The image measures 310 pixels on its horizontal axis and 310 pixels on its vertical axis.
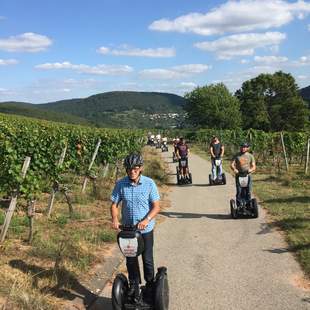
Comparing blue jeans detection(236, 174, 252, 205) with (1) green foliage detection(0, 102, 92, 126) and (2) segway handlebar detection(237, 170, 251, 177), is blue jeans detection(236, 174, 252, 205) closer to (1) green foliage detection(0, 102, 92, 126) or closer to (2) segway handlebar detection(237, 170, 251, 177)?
(2) segway handlebar detection(237, 170, 251, 177)

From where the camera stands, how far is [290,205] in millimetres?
12047

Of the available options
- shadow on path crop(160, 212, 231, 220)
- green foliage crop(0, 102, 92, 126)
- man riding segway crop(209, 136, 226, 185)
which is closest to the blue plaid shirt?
shadow on path crop(160, 212, 231, 220)

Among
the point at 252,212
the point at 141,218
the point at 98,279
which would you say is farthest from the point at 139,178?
the point at 252,212

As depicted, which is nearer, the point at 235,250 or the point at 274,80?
the point at 235,250

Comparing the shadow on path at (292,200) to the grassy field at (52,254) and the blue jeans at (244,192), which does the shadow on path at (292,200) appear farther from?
the grassy field at (52,254)

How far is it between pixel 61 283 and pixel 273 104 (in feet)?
234

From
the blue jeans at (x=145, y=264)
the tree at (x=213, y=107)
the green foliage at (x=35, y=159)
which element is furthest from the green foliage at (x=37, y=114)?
the blue jeans at (x=145, y=264)

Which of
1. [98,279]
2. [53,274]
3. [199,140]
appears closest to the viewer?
[53,274]

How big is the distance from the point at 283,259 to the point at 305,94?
6256 inches

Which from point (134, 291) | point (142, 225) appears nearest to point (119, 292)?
point (134, 291)

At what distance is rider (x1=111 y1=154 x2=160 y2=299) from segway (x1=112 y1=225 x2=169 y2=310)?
0.08 metres

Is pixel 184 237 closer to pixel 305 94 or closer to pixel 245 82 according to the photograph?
pixel 245 82

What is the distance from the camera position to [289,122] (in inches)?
2810

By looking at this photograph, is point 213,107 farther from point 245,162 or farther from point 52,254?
point 52,254
